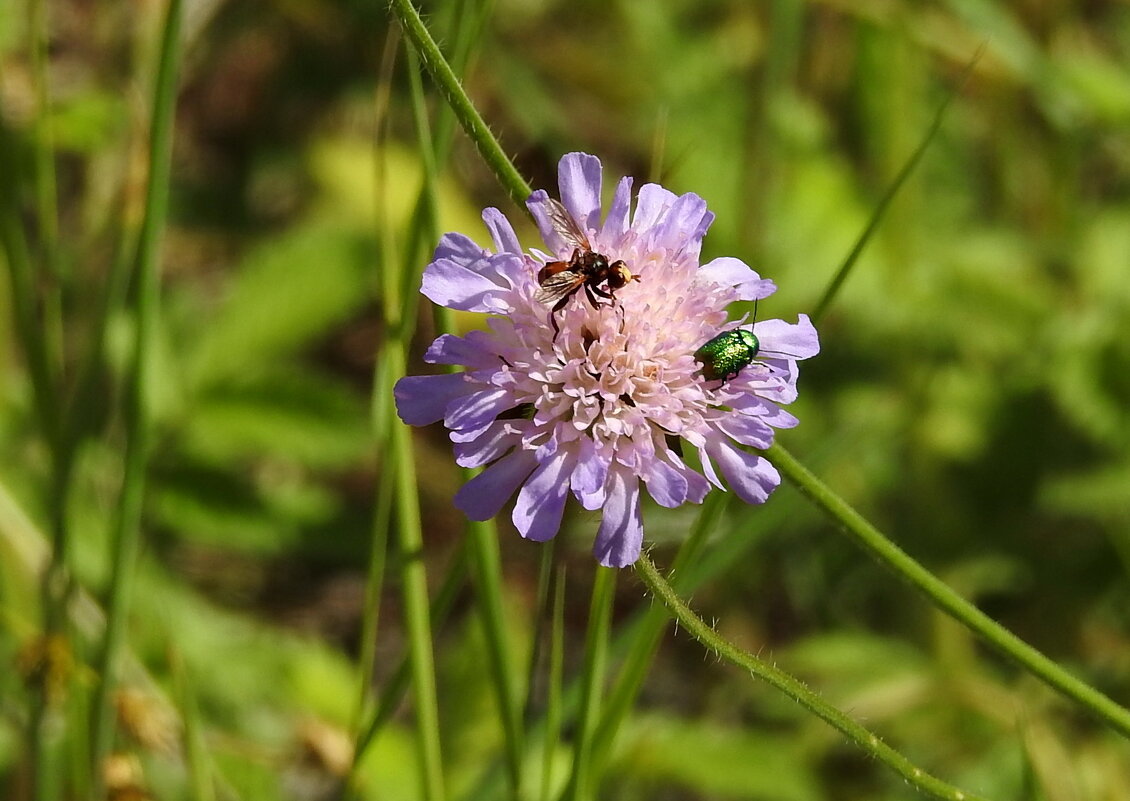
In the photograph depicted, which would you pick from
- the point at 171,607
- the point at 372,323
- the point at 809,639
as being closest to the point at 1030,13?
the point at 809,639

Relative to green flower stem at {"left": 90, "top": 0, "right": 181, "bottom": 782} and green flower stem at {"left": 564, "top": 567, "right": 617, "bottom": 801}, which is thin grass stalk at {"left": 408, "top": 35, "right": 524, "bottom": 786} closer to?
green flower stem at {"left": 564, "top": 567, "right": 617, "bottom": 801}

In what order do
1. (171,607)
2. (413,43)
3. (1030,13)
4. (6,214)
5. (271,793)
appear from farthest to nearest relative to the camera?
(1030,13) < (171,607) < (271,793) < (6,214) < (413,43)

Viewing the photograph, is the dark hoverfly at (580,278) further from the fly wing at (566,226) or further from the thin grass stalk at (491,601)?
the thin grass stalk at (491,601)

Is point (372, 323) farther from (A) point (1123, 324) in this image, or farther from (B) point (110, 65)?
(A) point (1123, 324)

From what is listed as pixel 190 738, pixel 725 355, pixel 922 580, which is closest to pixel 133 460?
pixel 190 738

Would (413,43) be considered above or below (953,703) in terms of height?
above

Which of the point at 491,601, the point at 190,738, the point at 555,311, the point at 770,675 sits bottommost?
the point at 190,738

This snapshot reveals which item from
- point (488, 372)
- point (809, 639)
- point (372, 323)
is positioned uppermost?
point (488, 372)

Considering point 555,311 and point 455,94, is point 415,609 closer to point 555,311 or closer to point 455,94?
point 555,311
